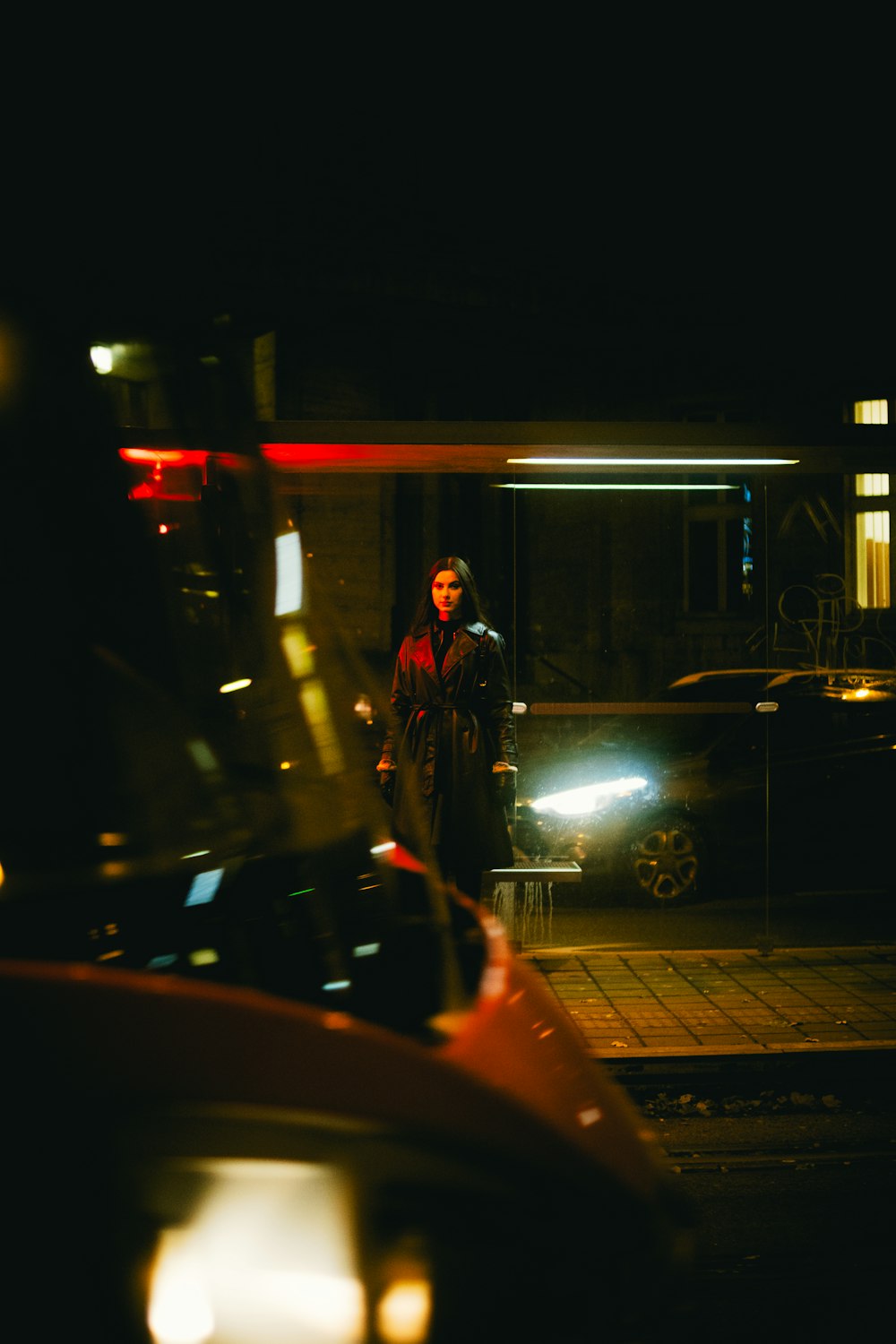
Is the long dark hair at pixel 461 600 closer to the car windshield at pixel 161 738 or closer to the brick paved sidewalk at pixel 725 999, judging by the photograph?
the brick paved sidewalk at pixel 725 999

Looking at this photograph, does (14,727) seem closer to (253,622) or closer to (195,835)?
(195,835)

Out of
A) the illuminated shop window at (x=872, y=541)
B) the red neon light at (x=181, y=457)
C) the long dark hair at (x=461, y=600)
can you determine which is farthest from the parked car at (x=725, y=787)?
the red neon light at (x=181, y=457)

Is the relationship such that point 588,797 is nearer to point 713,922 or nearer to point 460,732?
point 713,922

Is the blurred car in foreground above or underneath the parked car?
above

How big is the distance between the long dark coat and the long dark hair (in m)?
0.08

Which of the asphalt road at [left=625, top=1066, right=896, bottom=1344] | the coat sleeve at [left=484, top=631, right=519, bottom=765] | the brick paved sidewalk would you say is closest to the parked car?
the brick paved sidewalk

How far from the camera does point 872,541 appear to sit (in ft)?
27.3

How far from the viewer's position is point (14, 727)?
1.80 m

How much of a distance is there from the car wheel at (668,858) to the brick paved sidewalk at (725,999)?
83 cm

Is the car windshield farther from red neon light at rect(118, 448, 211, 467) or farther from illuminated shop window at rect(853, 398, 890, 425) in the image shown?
illuminated shop window at rect(853, 398, 890, 425)

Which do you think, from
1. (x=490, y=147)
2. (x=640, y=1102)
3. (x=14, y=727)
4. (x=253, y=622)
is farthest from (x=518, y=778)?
(x=490, y=147)

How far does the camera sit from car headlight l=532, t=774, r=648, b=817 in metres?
8.28

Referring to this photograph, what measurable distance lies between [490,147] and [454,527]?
612 cm

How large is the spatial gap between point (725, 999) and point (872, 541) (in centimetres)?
338
